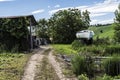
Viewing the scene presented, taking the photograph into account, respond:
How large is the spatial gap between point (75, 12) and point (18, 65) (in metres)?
45.8

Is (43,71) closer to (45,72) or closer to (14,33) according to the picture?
(45,72)

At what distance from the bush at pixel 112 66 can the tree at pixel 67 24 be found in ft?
144

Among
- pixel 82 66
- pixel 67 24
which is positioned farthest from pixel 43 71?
pixel 67 24

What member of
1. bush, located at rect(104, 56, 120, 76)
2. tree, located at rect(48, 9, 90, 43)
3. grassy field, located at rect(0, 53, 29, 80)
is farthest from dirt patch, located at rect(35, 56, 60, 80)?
tree, located at rect(48, 9, 90, 43)

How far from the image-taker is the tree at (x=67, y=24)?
62812 mm

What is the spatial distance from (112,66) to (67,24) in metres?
46.8

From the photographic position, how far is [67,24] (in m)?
64.5

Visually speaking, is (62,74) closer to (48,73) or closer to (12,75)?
(48,73)

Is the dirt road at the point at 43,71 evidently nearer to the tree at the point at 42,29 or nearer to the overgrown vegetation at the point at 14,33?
the overgrown vegetation at the point at 14,33

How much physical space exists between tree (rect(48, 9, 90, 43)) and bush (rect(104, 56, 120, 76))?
43797mm

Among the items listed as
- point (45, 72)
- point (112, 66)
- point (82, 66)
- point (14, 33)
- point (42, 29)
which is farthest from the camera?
point (42, 29)

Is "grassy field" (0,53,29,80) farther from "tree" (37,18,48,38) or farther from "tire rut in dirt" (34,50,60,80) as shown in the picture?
"tree" (37,18,48,38)

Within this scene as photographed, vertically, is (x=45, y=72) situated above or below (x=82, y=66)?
below

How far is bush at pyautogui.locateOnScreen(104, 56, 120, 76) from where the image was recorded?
17.8m
